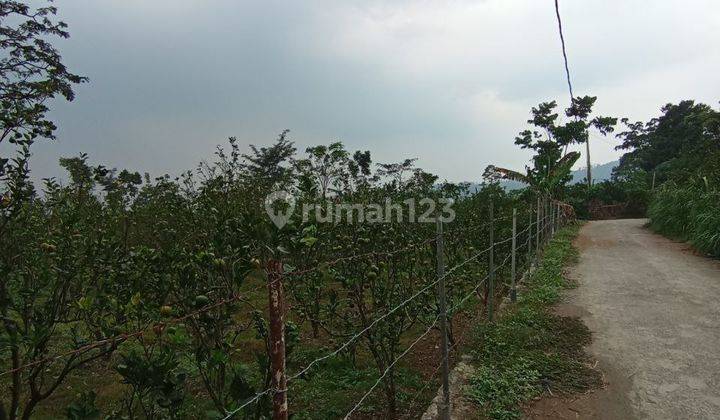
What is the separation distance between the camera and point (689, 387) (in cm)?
330

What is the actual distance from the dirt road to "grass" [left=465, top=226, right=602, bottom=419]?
7.8 inches

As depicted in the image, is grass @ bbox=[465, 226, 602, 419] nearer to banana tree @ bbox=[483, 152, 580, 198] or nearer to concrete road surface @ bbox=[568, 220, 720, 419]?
concrete road surface @ bbox=[568, 220, 720, 419]

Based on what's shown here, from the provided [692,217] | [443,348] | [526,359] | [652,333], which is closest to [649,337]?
[652,333]

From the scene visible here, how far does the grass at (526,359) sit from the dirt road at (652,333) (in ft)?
0.65

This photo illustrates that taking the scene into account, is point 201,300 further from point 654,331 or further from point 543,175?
point 543,175

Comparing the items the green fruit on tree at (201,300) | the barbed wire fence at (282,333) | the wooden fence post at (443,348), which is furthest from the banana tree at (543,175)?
the green fruit on tree at (201,300)

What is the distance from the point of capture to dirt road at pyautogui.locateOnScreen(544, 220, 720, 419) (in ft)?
10.2

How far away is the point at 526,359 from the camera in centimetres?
379

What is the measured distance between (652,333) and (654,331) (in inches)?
3.0

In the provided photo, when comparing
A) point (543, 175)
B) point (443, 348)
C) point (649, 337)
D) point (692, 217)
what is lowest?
point (649, 337)

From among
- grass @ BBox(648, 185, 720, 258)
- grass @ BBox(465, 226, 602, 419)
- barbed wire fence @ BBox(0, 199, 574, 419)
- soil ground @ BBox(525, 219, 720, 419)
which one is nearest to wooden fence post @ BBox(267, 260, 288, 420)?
barbed wire fence @ BBox(0, 199, 574, 419)

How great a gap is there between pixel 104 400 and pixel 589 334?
16.2ft

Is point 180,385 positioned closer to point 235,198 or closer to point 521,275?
point 235,198

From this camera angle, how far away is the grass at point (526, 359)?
3236 mm
